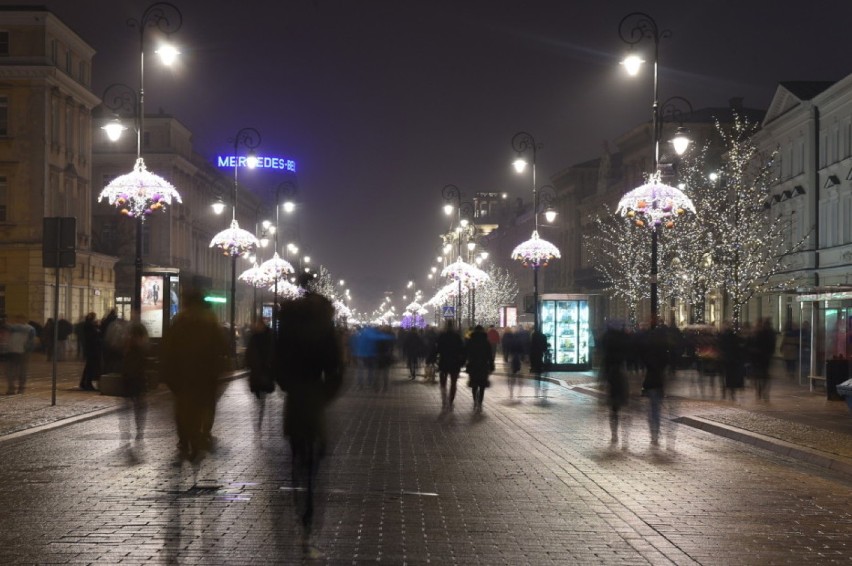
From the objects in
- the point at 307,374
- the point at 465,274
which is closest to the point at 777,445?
the point at 307,374

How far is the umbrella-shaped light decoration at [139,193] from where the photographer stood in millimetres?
27844

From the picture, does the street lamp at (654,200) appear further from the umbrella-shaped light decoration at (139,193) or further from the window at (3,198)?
the window at (3,198)

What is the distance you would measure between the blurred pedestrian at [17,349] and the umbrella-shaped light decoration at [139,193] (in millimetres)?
3511

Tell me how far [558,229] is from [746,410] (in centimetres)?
8781

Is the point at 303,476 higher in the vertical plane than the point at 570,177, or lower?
lower

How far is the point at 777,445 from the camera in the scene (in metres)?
16.2

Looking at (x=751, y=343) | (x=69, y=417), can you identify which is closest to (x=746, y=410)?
(x=751, y=343)

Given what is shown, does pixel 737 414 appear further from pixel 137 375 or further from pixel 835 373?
pixel 137 375

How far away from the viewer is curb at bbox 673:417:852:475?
558 inches

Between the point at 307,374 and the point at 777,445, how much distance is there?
350 inches

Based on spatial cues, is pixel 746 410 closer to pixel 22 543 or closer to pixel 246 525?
pixel 246 525

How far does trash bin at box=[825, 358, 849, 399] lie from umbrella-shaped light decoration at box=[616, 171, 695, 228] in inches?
195

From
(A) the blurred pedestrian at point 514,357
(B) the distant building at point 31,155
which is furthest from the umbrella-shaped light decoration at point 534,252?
(B) the distant building at point 31,155

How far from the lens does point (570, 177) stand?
343 feet
